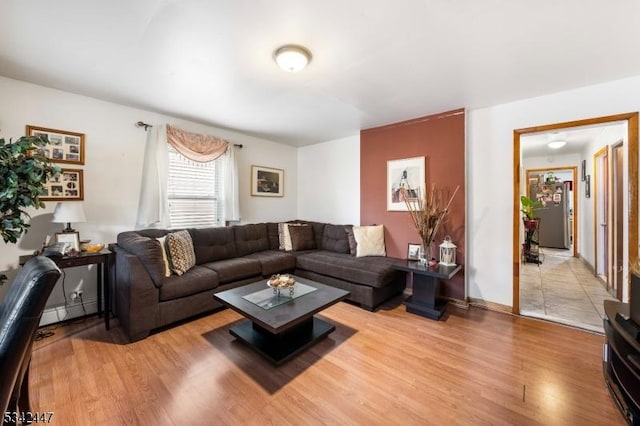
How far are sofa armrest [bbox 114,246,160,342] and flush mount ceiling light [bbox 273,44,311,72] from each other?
2.10 meters

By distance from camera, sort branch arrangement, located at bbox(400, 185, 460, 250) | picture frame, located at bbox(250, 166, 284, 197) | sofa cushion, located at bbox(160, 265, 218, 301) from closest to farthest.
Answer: sofa cushion, located at bbox(160, 265, 218, 301), branch arrangement, located at bbox(400, 185, 460, 250), picture frame, located at bbox(250, 166, 284, 197)

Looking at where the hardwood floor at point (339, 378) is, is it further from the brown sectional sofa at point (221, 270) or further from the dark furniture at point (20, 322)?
the dark furniture at point (20, 322)

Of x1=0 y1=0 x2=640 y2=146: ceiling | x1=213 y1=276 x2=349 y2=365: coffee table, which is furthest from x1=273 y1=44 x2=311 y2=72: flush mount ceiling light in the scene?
x1=213 y1=276 x2=349 y2=365: coffee table

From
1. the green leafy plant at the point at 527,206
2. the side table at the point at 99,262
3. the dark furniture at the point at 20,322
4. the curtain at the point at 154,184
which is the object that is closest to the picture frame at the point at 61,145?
the curtain at the point at 154,184

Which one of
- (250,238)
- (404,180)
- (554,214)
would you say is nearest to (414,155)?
(404,180)

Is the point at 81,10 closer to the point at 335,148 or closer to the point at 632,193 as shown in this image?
the point at 335,148

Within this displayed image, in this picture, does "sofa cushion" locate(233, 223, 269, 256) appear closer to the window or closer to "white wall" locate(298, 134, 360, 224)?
the window

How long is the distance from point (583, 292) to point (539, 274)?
960mm

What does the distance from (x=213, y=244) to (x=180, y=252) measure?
1.96 feet

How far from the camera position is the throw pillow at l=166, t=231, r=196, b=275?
2.70 meters

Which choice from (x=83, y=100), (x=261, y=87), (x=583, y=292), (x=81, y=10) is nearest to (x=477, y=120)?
(x=261, y=87)

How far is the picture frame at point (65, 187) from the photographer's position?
8.20 ft

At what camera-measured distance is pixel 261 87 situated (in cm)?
251

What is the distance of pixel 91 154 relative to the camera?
2.76 meters
